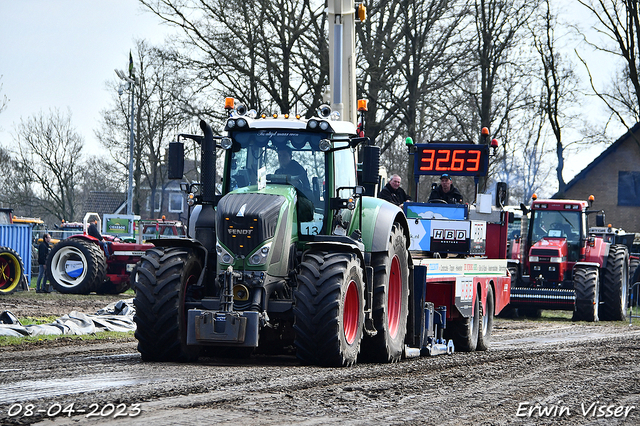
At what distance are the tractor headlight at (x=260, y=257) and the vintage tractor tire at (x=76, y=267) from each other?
589 inches

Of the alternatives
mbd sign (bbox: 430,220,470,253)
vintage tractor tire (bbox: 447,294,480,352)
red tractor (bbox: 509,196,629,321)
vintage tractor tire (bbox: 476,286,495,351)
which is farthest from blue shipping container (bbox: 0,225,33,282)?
vintage tractor tire (bbox: 447,294,480,352)

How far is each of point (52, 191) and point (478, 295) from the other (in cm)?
4708

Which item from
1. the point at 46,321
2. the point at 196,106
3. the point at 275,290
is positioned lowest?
the point at 46,321

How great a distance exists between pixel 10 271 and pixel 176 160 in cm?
1613

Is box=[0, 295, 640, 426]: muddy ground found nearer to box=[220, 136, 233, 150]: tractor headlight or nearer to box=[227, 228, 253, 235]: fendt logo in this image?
box=[227, 228, 253, 235]: fendt logo

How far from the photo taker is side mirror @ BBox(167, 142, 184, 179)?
9.16 meters

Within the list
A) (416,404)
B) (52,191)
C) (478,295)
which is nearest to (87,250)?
(478,295)

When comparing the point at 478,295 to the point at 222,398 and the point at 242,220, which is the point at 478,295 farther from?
the point at 222,398

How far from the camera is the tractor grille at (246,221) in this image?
8734 mm

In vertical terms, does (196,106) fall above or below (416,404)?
above

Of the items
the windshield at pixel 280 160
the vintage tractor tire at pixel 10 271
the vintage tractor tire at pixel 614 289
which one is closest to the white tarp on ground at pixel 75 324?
the windshield at pixel 280 160

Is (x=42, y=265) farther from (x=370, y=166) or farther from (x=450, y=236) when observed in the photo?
(x=370, y=166)

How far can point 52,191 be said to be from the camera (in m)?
56.1

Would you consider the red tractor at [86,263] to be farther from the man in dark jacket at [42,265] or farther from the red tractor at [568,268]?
the red tractor at [568,268]
